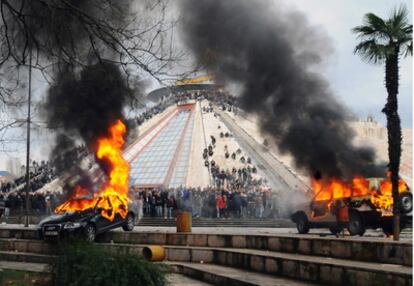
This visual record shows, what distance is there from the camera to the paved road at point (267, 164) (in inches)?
1554

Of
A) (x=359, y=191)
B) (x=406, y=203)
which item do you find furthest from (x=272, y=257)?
(x=359, y=191)

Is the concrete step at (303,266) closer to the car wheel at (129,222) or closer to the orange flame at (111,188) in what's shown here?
the orange flame at (111,188)

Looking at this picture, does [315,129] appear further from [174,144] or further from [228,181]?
[174,144]

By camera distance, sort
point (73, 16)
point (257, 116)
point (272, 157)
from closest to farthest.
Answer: point (73, 16)
point (257, 116)
point (272, 157)

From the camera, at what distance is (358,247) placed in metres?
8.72

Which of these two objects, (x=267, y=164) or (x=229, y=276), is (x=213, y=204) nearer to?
(x=229, y=276)

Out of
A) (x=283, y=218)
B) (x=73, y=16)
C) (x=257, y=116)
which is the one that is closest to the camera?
(x=73, y=16)

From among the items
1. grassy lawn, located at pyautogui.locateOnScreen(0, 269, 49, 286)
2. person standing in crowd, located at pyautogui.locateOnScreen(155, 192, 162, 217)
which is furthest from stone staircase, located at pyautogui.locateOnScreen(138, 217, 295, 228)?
grassy lawn, located at pyautogui.locateOnScreen(0, 269, 49, 286)

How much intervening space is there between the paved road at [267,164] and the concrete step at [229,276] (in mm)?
23625

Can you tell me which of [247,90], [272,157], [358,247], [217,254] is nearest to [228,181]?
[272,157]

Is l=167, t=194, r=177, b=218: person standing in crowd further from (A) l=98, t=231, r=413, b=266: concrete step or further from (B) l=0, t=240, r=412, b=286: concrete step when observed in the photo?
(B) l=0, t=240, r=412, b=286: concrete step

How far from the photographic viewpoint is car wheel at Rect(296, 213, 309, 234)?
15936mm

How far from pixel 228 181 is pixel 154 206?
13515 millimetres

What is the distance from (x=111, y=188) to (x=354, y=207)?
732 cm
